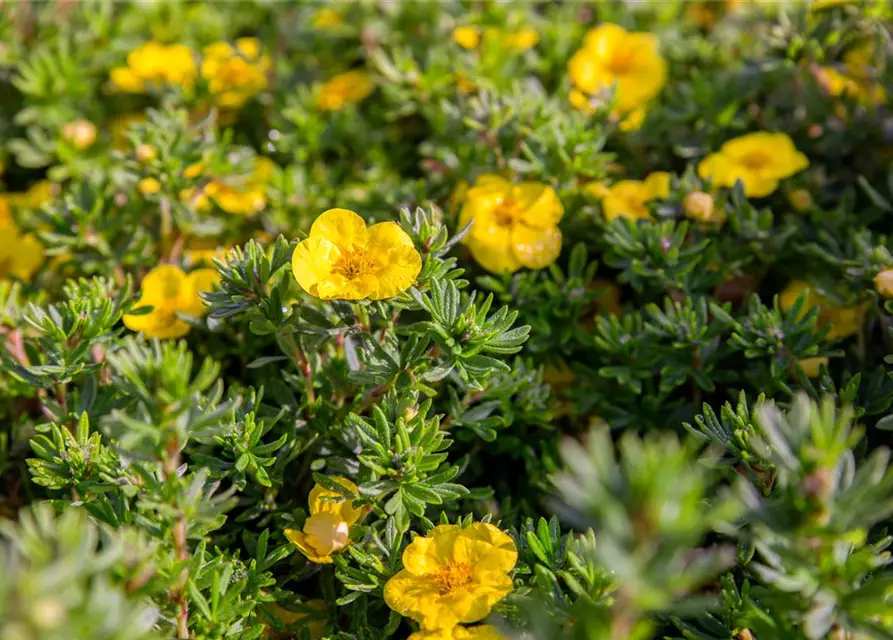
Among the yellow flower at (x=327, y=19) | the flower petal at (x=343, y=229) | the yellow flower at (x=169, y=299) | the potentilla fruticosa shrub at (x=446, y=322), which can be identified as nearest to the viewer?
the potentilla fruticosa shrub at (x=446, y=322)

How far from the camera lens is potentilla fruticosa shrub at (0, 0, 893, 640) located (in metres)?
1.32

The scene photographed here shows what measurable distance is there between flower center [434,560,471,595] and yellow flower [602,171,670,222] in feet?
3.50

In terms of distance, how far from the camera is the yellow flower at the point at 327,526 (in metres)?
1.71

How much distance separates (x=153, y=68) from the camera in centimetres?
291

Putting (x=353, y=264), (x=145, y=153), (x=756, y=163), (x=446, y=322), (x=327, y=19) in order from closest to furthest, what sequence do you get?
1. (x=446, y=322)
2. (x=353, y=264)
3. (x=145, y=153)
4. (x=756, y=163)
5. (x=327, y=19)

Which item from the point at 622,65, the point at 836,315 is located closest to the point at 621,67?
the point at 622,65

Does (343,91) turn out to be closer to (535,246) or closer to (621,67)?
(621,67)

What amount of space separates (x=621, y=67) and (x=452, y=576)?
1855mm

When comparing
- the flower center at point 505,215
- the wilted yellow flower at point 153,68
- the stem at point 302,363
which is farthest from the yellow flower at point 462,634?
the wilted yellow flower at point 153,68

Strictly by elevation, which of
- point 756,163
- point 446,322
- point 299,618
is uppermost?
point 446,322

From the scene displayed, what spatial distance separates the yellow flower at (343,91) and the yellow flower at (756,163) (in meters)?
1.14

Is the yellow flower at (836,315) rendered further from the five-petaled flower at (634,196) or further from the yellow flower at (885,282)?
the five-petaled flower at (634,196)

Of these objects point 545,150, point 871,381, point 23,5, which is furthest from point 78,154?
point 871,381

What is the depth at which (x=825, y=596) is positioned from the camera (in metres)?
1.26
